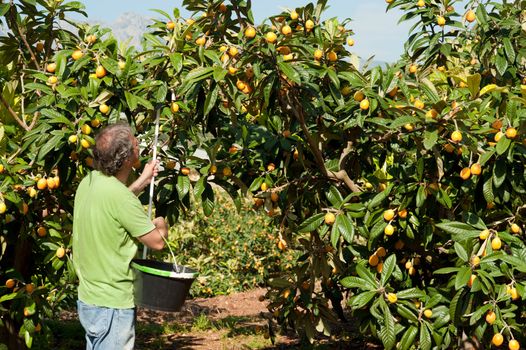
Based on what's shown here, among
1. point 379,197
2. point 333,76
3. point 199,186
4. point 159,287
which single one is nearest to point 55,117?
point 199,186

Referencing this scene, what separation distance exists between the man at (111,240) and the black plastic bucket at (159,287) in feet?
0.18

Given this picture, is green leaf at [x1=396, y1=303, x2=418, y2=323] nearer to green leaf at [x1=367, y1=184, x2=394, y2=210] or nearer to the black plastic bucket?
green leaf at [x1=367, y1=184, x2=394, y2=210]

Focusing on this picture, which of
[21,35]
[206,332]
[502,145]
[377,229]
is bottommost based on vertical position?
[206,332]

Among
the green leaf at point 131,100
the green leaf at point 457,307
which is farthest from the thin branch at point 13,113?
the green leaf at point 457,307

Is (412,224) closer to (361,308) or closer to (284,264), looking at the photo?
(361,308)

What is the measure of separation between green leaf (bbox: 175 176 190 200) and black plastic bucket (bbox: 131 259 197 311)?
1.76 feet

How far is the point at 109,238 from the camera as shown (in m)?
2.77

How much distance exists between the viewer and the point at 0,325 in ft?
12.0

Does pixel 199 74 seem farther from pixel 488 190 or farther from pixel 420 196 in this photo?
pixel 488 190

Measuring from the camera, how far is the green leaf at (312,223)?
3283 millimetres

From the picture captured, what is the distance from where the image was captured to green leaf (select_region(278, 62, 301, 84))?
2.88 m

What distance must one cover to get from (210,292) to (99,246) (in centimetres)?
532

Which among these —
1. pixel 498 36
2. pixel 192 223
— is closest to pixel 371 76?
pixel 498 36

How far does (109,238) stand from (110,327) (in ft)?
1.15
